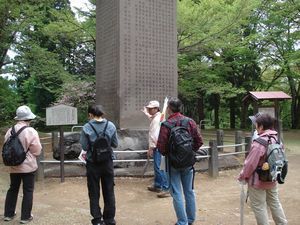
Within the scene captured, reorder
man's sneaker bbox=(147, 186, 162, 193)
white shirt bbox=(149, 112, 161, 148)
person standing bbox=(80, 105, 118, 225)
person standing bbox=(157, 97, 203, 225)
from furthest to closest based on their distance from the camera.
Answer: man's sneaker bbox=(147, 186, 162, 193), white shirt bbox=(149, 112, 161, 148), person standing bbox=(80, 105, 118, 225), person standing bbox=(157, 97, 203, 225)

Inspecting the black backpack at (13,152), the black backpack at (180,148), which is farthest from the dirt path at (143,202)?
the black backpack at (180,148)

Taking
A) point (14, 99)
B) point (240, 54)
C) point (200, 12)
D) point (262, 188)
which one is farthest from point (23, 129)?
point (240, 54)

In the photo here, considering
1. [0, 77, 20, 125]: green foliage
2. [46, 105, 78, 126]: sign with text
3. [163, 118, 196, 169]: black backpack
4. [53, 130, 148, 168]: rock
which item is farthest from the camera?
[0, 77, 20, 125]: green foliage

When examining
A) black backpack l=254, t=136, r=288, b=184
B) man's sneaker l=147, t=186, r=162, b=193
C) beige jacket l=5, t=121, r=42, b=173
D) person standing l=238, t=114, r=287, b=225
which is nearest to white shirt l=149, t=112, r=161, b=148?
man's sneaker l=147, t=186, r=162, b=193

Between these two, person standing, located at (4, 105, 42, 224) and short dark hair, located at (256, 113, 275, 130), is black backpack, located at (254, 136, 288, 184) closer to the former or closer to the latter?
short dark hair, located at (256, 113, 275, 130)

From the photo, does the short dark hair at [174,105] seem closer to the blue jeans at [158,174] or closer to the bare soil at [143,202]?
the bare soil at [143,202]

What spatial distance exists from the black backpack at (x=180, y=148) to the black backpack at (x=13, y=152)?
2050 millimetres

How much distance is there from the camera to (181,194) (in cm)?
473

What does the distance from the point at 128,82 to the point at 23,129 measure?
493 cm

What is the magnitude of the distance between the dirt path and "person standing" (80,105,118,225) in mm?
445

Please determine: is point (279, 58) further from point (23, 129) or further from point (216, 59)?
point (23, 129)

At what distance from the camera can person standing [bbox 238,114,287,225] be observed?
405cm

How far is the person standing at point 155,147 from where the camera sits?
6789 millimetres

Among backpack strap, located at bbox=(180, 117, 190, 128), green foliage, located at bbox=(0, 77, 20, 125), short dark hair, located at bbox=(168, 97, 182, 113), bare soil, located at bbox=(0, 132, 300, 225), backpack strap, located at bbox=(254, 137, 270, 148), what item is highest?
green foliage, located at bbox=(0, 77, 20, 125)
